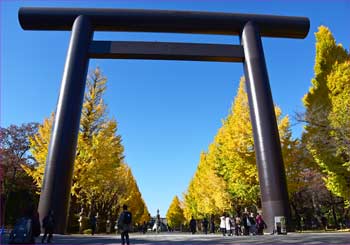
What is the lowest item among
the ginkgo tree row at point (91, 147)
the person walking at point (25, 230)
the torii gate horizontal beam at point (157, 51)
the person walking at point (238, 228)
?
the person walking at point (25, 230)

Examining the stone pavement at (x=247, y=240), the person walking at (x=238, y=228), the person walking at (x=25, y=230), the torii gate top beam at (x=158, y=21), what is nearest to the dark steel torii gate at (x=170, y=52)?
the torii gate top beam at (x=158, y=21)

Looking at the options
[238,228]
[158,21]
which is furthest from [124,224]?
[238,228]

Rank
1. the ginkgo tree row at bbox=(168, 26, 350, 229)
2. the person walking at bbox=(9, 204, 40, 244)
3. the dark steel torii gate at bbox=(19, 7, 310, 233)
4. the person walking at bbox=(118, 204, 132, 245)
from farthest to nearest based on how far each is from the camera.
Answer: the ginkgo tree row at bbox=(168, 26, 350, 229), the dark steel torii gate at bbox=(19, 7, 310, 233), the person walking at bbox=(118, 204, 132, 245), the person walking at bbox=(9, 204, 40, 244)

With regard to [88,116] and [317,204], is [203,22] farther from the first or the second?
[317,204]

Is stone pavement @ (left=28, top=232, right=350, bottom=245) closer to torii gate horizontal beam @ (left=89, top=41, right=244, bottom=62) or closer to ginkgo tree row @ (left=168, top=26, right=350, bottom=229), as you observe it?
ginkgo tree row @ (left=168, top=26, right=350, bottom=229)

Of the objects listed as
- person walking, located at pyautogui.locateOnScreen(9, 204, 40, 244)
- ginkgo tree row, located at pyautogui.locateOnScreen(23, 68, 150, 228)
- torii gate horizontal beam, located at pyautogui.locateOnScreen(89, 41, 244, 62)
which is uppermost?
torii gate horizontal beam, located at pyautogui.locateOnScreen(89, 41, 244, 62)

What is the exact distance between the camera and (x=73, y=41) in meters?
15.5

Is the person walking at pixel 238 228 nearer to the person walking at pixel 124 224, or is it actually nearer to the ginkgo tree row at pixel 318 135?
the ginkgo tree row at pixel 318 135

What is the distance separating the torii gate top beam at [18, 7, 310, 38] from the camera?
51.4ft

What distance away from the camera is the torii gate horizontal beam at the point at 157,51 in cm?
1540

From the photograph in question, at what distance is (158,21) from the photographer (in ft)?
51.9

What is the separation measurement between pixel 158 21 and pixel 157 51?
5.37 feet

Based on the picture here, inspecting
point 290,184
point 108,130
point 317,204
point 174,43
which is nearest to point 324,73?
point 290,184

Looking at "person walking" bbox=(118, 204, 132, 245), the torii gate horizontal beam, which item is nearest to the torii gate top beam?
the torii gate horizontal beam
